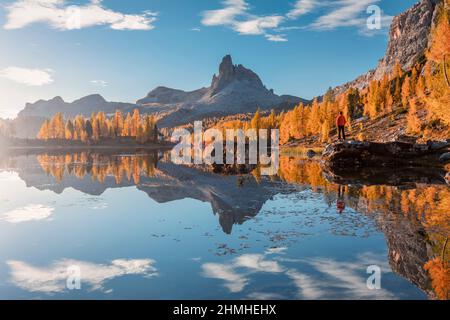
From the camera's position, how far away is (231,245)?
547 inches

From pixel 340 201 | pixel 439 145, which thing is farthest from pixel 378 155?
pixel 340 201

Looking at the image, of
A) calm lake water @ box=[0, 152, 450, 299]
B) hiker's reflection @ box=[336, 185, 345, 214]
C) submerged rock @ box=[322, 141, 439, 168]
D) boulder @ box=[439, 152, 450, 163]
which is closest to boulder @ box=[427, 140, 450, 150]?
submerged rock @ box=[322, 141, 439, 168]

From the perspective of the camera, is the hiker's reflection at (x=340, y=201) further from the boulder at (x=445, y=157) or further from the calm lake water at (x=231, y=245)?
the boulder at (x=445, y=157)

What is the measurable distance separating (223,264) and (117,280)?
11.2ft

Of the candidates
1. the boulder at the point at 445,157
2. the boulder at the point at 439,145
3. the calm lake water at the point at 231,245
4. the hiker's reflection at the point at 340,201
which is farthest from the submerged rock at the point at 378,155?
the hiker's reflection at the point at 340,201

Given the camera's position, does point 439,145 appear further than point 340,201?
Yes

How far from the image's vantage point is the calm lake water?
1000 cm

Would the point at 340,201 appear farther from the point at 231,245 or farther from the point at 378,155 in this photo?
the point at 378,155

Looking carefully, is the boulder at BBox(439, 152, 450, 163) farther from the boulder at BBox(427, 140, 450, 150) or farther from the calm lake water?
the calm lake water

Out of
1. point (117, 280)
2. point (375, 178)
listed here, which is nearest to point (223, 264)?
point (117, 280)

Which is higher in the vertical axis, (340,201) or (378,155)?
(378,155)

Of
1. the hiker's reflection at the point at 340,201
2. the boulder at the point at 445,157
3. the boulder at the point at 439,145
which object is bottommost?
the hiker's reflection at the point at 340,201

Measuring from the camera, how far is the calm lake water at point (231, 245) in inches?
394
